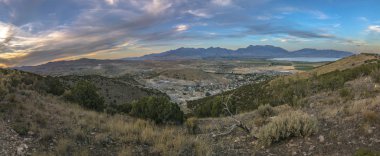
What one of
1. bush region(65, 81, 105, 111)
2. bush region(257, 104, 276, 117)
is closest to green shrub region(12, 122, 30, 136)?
bush region(257, 104, 276, 117)

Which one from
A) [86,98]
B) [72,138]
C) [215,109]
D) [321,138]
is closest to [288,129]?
[321,138]

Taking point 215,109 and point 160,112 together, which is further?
point 215,109

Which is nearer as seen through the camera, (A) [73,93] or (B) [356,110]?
(B) [356,110]

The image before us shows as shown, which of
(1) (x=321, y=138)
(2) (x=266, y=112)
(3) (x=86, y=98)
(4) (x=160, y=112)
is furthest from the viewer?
(3) (x=86, y=98)

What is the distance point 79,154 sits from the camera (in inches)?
310

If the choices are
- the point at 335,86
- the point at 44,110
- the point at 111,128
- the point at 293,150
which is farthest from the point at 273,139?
the point at 335,86

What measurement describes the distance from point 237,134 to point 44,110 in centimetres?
752

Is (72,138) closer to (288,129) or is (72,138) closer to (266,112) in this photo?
(288,129)

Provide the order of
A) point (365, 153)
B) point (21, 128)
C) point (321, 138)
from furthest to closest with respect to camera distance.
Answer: point (21, 128)
point (321, 138)
point (365, 153)

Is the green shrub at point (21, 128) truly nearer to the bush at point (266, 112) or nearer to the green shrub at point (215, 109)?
the bush at point (266, 112)

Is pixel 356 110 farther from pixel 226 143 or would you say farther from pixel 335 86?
pixel 335 86

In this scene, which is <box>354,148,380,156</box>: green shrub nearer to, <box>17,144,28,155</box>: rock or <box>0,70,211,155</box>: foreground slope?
<box>0,70,211,155</box>: foreground slope

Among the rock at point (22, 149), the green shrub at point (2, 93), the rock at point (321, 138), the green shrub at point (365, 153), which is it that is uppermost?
the green shrub at point (2, 93)

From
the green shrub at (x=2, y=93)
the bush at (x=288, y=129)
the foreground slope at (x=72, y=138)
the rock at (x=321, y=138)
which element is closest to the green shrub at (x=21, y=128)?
the foreground slope at (x=72, y=138)
